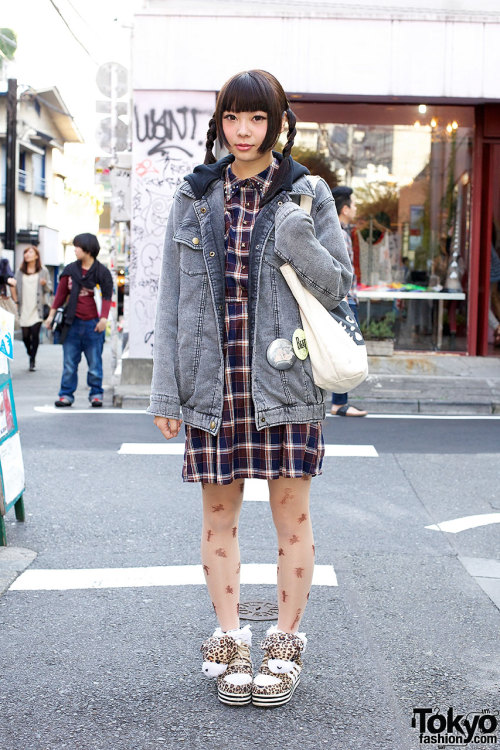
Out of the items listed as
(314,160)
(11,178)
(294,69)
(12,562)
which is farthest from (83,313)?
(11,178)

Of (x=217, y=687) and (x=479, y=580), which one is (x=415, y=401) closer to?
(x=479, y=580)

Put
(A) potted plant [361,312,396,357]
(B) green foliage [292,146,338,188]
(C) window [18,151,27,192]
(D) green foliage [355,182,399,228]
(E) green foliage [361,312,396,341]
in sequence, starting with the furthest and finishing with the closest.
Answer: (C) window [18,151,27,192]
(D) green foliage [355,182,399,228]
(B) green foliage [292,146,338,188]
(E) green foliage [361,312,396,341]
(A) potted plant [361,312,396,357]

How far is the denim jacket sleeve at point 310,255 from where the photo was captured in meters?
2.94

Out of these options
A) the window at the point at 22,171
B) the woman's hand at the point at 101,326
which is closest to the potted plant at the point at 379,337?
the woman's hand at the point at 101,326

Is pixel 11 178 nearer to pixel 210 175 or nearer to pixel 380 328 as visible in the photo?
pixel 380 328

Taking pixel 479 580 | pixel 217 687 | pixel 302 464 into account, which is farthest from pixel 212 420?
pixel 479 580

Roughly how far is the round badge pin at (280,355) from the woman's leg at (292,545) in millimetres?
366

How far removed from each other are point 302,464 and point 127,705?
2.99ft

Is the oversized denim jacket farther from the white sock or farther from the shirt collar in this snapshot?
the white sock

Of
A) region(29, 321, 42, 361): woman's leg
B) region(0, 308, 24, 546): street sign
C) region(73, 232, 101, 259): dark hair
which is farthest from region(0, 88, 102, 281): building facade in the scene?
region(0, 308, 24, 546): street sign

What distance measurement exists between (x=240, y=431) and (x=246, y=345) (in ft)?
0.87

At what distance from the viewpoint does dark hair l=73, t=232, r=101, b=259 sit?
9977mm

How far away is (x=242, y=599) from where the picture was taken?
160 inches

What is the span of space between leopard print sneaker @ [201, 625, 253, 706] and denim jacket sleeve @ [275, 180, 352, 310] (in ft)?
3.56
